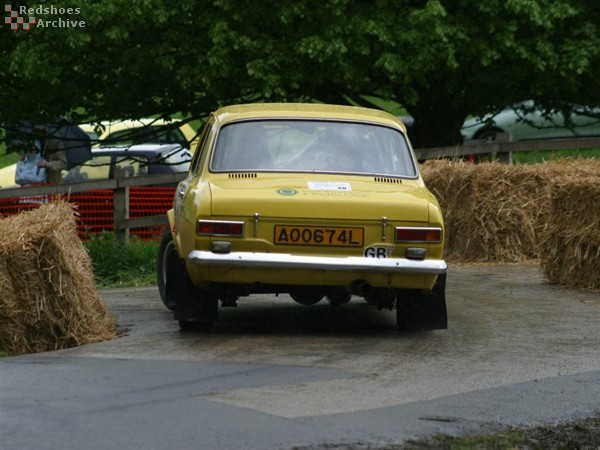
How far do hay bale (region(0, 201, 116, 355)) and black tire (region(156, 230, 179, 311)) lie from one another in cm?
85

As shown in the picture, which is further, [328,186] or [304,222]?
[328,186]

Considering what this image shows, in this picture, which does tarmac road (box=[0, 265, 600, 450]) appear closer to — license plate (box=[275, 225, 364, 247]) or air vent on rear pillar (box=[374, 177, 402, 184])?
license plate (box=[275, 225, 364, 247])

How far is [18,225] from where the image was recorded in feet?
33.7

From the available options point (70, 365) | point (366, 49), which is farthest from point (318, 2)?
point (70, 365)

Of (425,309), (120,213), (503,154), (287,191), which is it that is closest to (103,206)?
(120,213)

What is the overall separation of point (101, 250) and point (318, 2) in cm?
579

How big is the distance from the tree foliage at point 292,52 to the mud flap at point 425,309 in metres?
10.2

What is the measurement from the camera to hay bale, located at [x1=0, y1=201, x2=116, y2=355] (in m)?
9.83

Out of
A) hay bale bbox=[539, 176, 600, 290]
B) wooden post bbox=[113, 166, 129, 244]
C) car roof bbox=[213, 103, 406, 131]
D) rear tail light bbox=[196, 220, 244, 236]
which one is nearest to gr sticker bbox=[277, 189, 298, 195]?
rear tail light bbox=[196, 220, 244, 236]

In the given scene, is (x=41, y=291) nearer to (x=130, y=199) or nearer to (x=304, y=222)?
(x=304, y=222)

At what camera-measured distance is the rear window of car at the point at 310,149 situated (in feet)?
35.2

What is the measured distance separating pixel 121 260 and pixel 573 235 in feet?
19.0

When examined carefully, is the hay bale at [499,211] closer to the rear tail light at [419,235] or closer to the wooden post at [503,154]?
the wooden post at [503,154]

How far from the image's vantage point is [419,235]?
32.9ft
